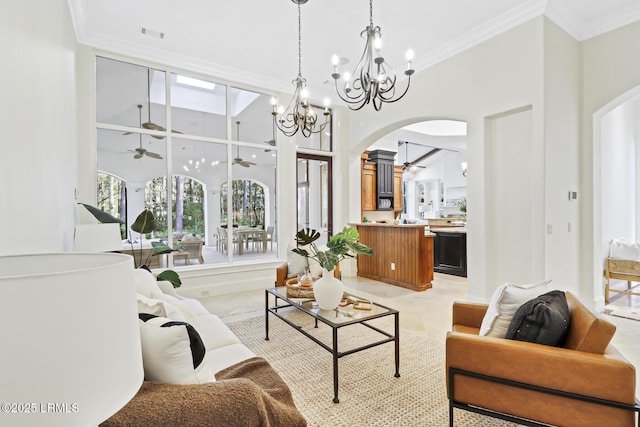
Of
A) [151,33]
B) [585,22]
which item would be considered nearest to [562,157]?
[585,22]

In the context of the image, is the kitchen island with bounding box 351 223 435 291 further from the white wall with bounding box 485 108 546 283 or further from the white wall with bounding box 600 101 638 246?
the white wall with bounding box 600 101 638 246

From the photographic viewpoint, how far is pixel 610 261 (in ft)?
13.8

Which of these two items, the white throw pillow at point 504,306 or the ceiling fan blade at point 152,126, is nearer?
the white throw pillow at point 504,306

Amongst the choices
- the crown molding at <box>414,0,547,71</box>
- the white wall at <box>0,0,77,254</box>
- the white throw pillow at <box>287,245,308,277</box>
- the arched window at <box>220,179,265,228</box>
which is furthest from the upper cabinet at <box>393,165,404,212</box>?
the white wall at <box>0,0,77,254</box>

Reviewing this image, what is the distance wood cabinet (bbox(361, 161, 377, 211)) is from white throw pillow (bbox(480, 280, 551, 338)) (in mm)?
5034

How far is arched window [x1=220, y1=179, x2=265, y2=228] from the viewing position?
514cm

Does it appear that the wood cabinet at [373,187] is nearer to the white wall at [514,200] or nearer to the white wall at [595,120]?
the white wall at [514,200]

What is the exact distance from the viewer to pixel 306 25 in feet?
12.5

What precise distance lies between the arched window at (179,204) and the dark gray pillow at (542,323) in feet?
14.4

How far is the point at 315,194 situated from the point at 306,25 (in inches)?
119

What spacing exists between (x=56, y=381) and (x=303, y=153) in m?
5.54

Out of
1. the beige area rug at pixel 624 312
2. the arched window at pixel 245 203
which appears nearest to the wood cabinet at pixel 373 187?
the arched window at pixel 245 203

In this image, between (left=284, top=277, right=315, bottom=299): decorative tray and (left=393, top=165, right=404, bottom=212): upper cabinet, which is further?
(left=393, top=165, right=404, bottom=212): upper cabinet

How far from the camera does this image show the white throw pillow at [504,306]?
1.82 metres
